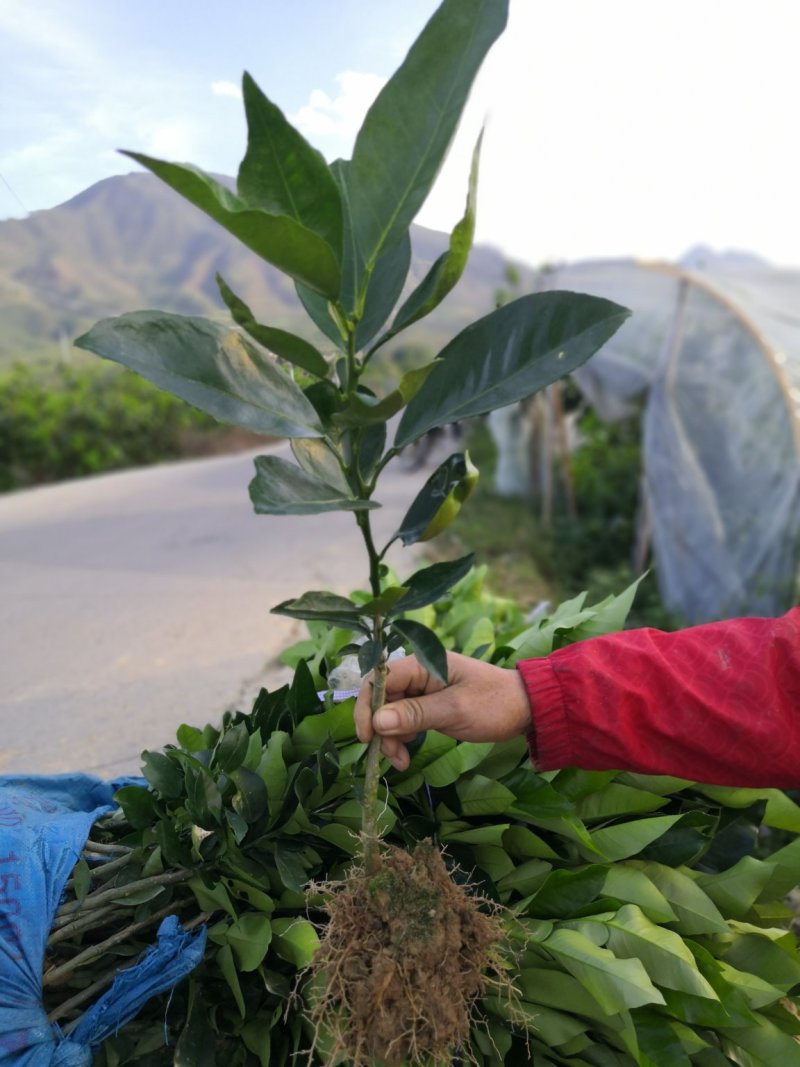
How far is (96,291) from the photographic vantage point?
2154 millimetres

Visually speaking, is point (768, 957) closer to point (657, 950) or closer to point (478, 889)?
point (657, 950)

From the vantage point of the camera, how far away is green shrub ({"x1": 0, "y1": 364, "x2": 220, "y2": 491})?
29.5 ft

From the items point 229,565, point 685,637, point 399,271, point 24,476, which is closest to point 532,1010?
point 685,637

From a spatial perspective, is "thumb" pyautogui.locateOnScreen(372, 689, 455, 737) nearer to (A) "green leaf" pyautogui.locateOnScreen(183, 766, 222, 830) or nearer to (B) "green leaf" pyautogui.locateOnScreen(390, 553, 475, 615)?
(B) "green leaf" pyautogui.locateOnScreen(390, 553, 475, 615)

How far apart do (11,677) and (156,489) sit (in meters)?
5.23

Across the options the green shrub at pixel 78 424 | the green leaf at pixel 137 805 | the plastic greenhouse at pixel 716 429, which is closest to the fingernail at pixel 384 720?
the green leaf at pixel 137 805

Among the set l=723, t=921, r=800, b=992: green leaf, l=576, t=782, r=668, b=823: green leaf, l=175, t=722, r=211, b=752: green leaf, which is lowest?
l=723, t=921, r=800, b=992: green leaf

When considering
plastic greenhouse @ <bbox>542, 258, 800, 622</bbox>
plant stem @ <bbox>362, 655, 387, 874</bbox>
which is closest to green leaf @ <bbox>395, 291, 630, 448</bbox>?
plant stem @ <bbox>362, 655, 387, 874</bbox>

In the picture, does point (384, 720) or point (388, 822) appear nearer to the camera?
point (384, 720)

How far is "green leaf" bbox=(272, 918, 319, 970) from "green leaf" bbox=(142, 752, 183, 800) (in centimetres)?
26

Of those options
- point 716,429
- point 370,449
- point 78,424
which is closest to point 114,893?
point 370,449

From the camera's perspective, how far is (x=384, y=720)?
3.55 feet

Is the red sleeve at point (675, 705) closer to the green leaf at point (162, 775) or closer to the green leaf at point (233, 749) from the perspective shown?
the green leaf at point (233, 749)

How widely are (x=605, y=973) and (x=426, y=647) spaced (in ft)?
1.85
